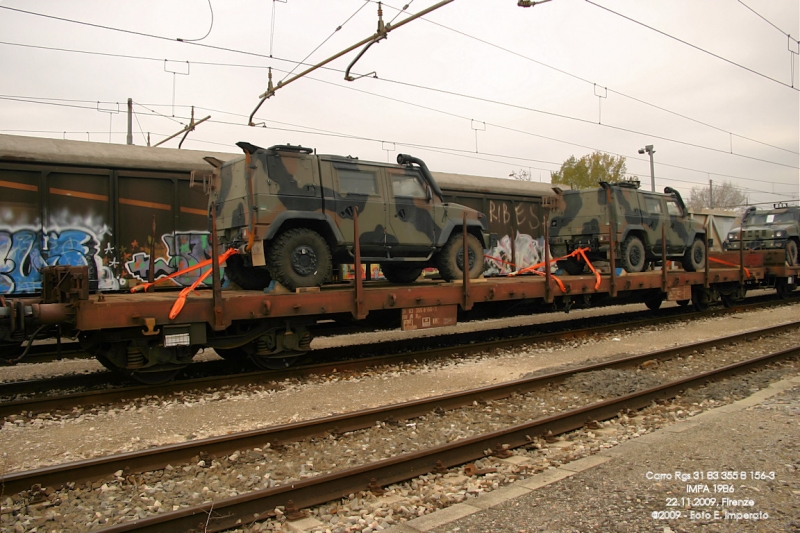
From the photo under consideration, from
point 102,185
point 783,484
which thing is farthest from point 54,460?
point 102,185

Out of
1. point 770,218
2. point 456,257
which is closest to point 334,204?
point 456,257

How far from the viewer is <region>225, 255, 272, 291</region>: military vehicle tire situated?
28.3 ft

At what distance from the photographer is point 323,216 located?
297 inches

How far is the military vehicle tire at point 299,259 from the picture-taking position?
7281 millimetres

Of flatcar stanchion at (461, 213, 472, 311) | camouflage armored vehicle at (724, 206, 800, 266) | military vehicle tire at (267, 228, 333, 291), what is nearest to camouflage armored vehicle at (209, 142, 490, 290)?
military vehicle tire at (267, 228, 333, 291)

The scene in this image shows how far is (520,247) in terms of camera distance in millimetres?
16453

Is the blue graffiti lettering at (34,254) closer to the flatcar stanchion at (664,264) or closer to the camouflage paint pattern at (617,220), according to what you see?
the camouflage paint pattern at (617,220)

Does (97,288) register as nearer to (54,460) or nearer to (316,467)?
(54,460)

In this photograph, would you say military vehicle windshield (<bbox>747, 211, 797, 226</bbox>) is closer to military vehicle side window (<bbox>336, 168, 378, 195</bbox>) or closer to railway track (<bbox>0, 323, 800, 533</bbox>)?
railway track (<bbox>0, 323, 800, 533</bbox>)

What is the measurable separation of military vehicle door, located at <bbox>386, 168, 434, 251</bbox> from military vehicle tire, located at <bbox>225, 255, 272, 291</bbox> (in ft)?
6.63

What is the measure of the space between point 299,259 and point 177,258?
4.72 m

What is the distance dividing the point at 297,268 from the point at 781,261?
1517 centimetres

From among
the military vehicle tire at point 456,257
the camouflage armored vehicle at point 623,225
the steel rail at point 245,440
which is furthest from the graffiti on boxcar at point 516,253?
the steel rail at point 245,440

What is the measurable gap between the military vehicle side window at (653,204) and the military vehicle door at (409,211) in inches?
244
